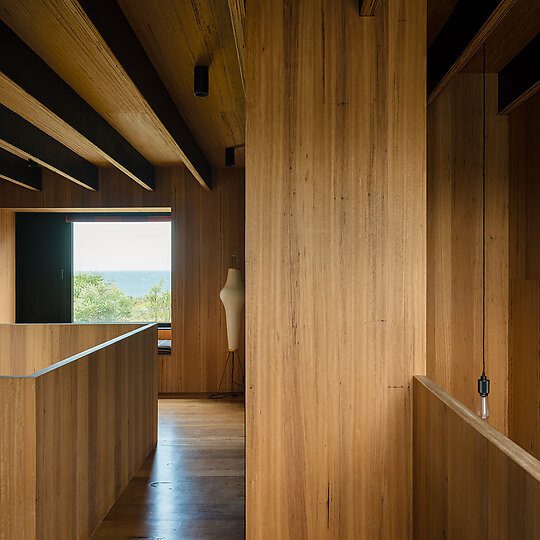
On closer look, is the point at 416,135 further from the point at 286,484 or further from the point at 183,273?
the point at 183,273

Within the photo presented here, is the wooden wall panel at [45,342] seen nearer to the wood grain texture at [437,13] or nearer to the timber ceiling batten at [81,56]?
the timber ceiling batten at [81,56]

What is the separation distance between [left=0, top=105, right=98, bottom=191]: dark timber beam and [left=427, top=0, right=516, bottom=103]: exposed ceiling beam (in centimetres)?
278

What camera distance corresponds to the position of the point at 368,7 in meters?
1.52

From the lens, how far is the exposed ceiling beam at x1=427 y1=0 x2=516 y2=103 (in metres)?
1.73

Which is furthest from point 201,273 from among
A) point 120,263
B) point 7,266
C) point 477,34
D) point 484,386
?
point 477,34

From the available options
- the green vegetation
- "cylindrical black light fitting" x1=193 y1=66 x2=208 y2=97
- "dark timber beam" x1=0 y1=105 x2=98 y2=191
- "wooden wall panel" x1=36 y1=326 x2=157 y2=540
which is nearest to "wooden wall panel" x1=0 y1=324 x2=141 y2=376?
"wooden wall panel" x1=36 y1=326 x2=157 y2=540

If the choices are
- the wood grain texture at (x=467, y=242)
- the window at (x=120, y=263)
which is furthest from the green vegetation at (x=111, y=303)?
the wood grain texture at (x=467, y=242)

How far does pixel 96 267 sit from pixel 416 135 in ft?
15.9

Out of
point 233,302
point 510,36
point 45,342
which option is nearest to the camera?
point 510,36

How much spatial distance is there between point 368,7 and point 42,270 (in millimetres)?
5068

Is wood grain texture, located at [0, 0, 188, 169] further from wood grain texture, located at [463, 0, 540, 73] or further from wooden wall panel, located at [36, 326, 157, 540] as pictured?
wood grain texture, located at [463, 0, 540, 73]

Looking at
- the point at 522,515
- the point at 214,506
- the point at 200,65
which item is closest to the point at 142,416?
the point at 214,506

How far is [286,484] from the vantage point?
1571 mm

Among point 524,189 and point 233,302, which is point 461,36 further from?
point 233,302
